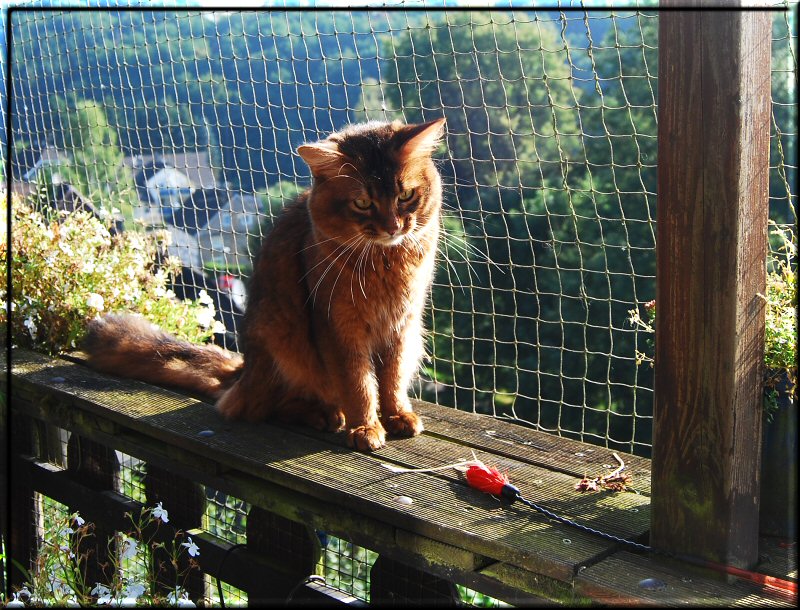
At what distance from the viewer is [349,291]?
2.87 meters

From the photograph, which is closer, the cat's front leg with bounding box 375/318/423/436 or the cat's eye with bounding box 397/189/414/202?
the cat's eye with bounding box 397/189/414/202

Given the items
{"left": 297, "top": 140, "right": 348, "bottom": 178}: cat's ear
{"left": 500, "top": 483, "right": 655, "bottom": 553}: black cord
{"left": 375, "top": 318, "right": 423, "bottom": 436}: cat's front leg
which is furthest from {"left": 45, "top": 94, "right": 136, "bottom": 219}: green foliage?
{"left": 500, "top": 483, "right": 655, "bottom": 553}: black cord

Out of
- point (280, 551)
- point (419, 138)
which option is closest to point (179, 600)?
point (280, 551)

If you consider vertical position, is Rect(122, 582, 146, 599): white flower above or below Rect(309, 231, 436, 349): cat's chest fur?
below

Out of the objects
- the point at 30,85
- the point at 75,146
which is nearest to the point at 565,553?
the point at 75,146

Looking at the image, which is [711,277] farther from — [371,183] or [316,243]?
[316,243]

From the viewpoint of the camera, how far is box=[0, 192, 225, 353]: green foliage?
160 inches

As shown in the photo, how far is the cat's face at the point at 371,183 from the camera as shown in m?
2.78

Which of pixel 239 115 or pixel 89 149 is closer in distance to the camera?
pixel 239 115

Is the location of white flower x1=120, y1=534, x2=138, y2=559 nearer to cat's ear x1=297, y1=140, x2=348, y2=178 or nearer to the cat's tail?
the cat's tail

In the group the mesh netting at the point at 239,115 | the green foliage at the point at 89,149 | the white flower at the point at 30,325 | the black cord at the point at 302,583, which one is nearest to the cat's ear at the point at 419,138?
the mesh netting at the point at 239,115

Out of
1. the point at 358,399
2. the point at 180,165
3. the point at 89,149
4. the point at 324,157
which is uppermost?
the point at 89,149

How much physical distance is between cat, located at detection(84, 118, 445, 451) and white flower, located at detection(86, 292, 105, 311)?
1091 mm

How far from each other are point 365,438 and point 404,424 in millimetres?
195
